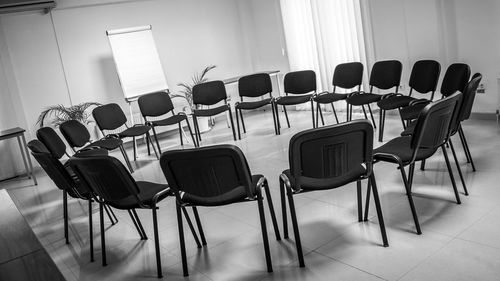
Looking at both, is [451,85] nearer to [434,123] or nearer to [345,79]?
[434,123]

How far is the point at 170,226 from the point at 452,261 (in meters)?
2.20

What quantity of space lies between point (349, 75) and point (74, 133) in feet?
12.2

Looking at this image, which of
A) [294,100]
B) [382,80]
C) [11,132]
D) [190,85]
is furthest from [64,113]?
[382,80]

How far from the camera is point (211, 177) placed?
2.72m

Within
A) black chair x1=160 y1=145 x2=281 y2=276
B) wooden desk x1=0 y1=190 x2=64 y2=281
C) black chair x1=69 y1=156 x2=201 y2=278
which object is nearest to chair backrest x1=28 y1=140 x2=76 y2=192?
black chair x1=69 y1=156 x2=201 y2=278

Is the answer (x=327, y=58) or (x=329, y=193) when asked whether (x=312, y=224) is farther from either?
(x=327, y=58)

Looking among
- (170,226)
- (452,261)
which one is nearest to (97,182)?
(170,226)

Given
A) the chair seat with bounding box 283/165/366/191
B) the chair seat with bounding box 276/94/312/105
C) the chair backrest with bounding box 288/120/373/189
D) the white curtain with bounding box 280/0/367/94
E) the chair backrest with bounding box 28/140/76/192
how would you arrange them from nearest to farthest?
the chair backrest with bounding box 288/120/373/189 → the chair seat with bounding box 283/165/366/191 → the chair backrest with bounding box 28/140/76/192 → the chair seat with bounding box 276/94/312/105 → the white curtain with bounding box 280/0/367/94

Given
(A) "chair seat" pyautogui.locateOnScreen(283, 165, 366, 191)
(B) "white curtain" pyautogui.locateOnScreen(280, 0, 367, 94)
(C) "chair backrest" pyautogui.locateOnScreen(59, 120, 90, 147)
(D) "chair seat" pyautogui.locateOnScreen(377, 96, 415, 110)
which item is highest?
(B) "white curtain" pyautogui.locateOnScreen(280, 0, 367, 94)

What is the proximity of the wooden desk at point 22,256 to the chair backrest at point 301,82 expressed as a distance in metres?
5.23

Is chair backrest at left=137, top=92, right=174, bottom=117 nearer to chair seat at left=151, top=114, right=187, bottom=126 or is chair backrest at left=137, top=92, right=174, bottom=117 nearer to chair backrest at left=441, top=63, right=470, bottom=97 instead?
chair seat at left=151, top=114, right=187, bottom=126

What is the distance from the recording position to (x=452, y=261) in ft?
8.55

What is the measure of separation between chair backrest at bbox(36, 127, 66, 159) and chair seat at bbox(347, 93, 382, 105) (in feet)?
11.4

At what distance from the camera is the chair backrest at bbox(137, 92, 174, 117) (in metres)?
6.67
